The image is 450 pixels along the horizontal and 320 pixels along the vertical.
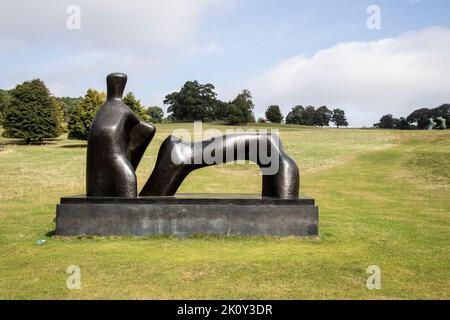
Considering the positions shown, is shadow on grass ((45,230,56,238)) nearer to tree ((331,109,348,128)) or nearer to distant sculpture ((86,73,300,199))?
distant sculpture ((86,73,300,199))

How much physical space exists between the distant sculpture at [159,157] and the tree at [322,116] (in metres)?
125

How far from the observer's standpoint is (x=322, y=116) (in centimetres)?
13288

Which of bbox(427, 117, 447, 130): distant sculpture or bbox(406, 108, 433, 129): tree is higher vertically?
bbox(406, 108, 433, 129): tree

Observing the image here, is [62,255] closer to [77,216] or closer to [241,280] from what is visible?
[77,216]

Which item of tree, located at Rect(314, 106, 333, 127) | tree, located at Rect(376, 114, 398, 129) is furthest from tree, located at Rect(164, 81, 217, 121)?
tree, located at Rect(376, 114, 398, 129)

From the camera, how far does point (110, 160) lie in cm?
970

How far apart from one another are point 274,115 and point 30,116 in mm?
72085

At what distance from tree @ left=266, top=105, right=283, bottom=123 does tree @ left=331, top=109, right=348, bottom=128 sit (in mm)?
31339

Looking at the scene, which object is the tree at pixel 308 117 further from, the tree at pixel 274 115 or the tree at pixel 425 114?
the tree at pixel 425 114

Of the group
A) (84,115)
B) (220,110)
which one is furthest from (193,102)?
(84,115)

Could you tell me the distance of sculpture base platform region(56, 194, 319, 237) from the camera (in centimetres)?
954

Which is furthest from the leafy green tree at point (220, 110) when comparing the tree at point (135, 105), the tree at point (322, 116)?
the tree at point (135, 105)

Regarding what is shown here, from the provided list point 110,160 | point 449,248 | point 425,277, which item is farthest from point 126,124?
point 449,248

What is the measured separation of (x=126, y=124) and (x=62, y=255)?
3321mm
